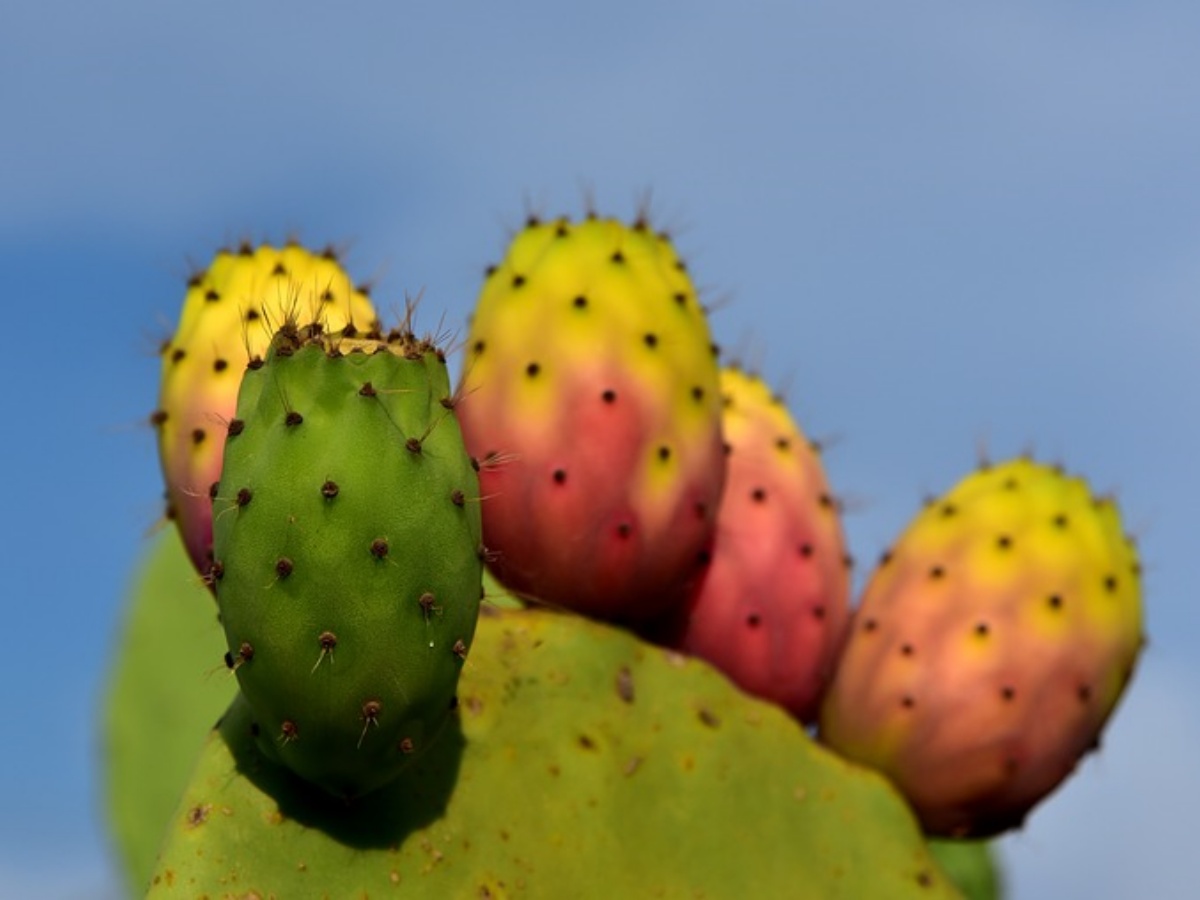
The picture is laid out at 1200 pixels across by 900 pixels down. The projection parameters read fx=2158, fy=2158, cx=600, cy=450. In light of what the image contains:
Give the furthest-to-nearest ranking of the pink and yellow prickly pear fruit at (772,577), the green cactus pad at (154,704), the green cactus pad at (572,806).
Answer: the green cactus pad at (154,704) → the pink and yellow prickly pear fruit at (772,577) → the green cactus pad at (572,806)

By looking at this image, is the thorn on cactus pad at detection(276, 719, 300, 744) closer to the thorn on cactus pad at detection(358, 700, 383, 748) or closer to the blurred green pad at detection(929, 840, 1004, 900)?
the thorn on cactus pad at detection(358, 700, 383, 748)

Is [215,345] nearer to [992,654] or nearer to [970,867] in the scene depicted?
[992,654]

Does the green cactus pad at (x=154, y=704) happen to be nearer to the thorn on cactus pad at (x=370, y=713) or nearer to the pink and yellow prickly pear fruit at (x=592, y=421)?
the pink and yellow prickly pear fruit at (x=592, y=421)

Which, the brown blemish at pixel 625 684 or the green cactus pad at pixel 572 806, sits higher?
the brown blemish at pixel 625 684

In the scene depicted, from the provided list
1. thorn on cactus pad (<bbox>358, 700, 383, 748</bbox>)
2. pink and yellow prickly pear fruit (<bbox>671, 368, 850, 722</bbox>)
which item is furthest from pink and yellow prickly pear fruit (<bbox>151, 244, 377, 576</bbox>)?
pink and yellow prickly pear fruit (<bbox>671, 368, 850, 722</bbox>)

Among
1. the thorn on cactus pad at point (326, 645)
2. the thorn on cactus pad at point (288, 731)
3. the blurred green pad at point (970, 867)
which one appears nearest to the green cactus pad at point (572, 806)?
the thorn on cactus pad at point (288, 731)

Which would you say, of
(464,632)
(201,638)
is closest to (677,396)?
(464,632)

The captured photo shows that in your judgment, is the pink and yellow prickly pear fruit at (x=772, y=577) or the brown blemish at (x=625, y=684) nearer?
the brown blemish at (x=625, y=684)
